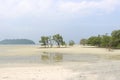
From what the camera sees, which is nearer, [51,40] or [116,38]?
[116,38]

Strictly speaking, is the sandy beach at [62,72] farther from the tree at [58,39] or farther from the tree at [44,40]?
the tree at [58,39]

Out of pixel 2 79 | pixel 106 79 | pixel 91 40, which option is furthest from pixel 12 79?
pixel 91 40

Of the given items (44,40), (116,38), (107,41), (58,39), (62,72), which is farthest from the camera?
(58,39)

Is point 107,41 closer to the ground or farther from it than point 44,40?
closer to the ground

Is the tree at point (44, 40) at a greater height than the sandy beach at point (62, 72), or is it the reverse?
the tree at point (44, 40)

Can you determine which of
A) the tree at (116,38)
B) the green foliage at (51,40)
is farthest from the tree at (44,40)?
the tree at (116,38)

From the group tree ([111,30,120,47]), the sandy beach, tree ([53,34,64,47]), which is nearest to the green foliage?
tree ([53,34,64,47])

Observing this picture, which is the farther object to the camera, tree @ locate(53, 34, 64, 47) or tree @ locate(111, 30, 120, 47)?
tree @ locate(53, 34, 64, 47)

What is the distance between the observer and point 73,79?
15.8 m

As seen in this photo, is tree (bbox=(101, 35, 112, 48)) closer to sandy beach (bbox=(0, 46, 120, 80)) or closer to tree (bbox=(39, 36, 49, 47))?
tree (bbox=(39, 36, 49, 47))

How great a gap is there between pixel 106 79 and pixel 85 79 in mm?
1170

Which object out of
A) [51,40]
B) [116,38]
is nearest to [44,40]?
[51,40]

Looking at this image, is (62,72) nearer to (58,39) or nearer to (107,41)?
(107,41)

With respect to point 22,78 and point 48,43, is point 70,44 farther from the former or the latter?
point 22,78
